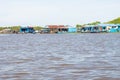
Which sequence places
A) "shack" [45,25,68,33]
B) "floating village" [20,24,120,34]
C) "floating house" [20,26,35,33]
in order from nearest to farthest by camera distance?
"floating village" [20,24,120,34], "shack" [45,25,68,33], "floating house" [20,26,35,33]

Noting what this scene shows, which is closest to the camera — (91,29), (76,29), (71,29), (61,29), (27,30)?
(91,29)

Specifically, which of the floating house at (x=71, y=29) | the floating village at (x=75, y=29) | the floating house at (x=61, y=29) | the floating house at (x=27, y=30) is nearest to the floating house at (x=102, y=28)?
the floating village at (x=75, y=29)

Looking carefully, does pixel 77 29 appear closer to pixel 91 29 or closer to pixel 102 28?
pixel 91 29

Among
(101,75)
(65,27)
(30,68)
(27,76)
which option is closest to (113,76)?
(101,75)

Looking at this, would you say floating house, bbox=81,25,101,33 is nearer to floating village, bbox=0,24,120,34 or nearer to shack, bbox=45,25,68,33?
floating village, bbox=0,24,120,34

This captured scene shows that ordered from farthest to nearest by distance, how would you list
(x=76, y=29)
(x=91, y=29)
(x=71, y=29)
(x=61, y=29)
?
(x=61, y=29) → (x=76, y=29) → (x=71, y=29) → (x=91, y=29)

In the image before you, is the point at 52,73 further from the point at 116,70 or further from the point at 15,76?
the point at 116,70

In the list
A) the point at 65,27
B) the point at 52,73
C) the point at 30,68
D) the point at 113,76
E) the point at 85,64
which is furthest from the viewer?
the point at 65,27

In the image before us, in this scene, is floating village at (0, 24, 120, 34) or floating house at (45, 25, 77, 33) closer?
floating village at (0, 24, 120, 34)

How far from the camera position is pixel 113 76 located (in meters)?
13.4

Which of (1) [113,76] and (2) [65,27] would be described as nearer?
(1) [113,76]

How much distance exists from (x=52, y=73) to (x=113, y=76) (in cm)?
215

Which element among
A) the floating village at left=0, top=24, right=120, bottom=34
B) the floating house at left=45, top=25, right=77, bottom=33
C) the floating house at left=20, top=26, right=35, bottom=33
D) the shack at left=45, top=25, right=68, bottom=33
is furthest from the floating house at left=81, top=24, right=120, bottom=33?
the floating house at left=20, top=26, right=35, bottom=33

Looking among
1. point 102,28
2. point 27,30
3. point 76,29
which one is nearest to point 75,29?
point 76,29
